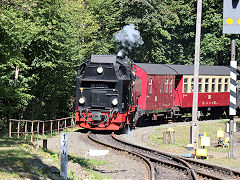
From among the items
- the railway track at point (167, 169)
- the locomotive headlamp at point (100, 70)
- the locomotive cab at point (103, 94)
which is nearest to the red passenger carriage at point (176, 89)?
the locomotive cab at point (103, 94)

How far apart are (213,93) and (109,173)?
20.9 metres

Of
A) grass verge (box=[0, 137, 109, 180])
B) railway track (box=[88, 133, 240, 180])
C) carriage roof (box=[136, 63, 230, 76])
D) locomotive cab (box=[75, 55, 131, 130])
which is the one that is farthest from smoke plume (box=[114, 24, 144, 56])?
grass verge (box=[0, 137, 109, 180])

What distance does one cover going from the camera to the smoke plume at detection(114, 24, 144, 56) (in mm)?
40812

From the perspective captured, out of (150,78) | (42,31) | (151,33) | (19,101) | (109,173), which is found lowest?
(109,173)

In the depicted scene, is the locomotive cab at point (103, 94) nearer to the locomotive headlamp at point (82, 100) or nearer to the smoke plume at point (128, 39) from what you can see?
the locomotive headlamp at point (82, 100)

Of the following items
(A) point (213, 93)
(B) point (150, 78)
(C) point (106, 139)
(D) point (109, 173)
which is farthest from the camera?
(A) point (213, 93)

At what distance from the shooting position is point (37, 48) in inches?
923

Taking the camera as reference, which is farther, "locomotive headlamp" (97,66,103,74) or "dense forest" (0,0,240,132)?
"dense forest" (0,0,240,132)

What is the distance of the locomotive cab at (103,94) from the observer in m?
20.4

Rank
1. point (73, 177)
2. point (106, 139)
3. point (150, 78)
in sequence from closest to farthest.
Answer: point (73, 177), point (106, 139), point (150, 78)

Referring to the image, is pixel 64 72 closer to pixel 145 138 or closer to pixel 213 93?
pixel 145 138

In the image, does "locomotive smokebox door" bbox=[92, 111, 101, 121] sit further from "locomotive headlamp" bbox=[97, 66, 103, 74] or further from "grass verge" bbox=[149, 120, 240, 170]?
"grass verge" bbox=[149, 120, 240, 170]

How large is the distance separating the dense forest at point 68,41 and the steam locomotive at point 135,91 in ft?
9.72

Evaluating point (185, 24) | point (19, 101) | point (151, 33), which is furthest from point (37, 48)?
point (185, 24)
